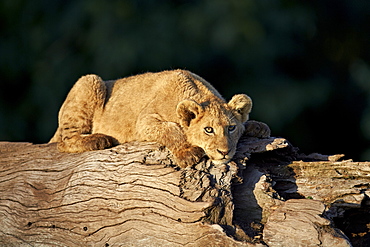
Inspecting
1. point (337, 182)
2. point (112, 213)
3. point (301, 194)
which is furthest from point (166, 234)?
point (337, 182)

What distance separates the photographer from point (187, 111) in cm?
730

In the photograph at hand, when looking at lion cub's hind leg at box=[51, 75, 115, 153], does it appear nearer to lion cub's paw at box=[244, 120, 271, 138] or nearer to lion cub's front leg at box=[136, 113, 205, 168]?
lion cub's front leg at box=[136, 113, 205, 168]

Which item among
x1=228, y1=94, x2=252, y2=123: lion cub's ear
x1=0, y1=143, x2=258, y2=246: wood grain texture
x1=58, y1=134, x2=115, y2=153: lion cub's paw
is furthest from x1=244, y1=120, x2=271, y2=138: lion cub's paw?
x1=58, y1=134, x2=115, y2=153: lion cub's paw

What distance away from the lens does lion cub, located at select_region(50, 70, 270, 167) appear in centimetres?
710

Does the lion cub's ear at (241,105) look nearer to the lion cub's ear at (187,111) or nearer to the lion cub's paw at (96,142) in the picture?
the lion cub's ear at (187,111)

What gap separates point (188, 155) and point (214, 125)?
0.66 meters

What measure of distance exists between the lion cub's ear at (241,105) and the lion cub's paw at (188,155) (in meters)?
1.00

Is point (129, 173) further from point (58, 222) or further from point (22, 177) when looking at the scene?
point (22, 177)

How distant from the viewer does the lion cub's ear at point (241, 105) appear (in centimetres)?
755

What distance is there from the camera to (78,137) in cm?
811

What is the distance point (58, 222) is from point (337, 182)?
4.06m

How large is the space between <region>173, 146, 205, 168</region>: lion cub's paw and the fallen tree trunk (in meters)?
0.09

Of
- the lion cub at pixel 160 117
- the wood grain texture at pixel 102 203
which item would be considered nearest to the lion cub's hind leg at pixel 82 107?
the lion cub at pixel 160 117

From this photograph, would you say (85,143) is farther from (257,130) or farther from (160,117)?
(257,130)
